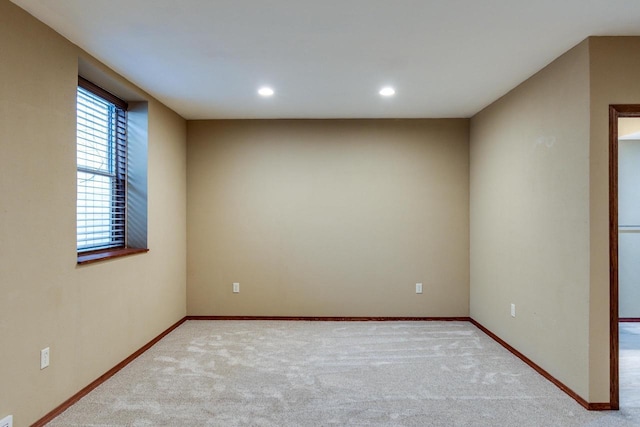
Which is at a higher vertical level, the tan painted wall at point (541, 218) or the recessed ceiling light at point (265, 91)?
the recessed ceiling light at point (265, 91)

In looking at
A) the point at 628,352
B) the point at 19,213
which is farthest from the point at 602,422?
the point at 19,213

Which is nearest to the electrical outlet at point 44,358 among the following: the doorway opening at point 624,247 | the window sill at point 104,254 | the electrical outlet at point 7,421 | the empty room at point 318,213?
the empty room at point 318,213

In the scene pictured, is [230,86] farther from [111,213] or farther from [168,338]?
[168,338]

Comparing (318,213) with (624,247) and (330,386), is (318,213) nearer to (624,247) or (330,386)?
(330,386)

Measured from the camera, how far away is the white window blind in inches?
117

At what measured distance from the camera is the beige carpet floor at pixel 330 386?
2312mm

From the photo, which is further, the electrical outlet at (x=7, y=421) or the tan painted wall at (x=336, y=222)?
the tan painted wall at (x=336, y=222)

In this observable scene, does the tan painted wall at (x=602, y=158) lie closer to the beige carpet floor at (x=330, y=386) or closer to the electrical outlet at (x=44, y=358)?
the beige carpet floor at (x=330, y=386)

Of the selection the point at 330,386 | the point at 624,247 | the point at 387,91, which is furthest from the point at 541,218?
the point at 624,247

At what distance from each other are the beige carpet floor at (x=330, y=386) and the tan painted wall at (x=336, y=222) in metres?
0.67

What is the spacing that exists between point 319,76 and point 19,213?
227cm

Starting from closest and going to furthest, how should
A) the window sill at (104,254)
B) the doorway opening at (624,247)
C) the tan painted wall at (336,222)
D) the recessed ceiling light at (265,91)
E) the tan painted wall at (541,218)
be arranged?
the doorway opening at (624,247) → the tan painted wall at (541,218) → the window sill at (104,254) → the recessed ceiling light at (265,91) → the tan painted wall at (336,222)

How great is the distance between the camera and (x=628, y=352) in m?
3.36

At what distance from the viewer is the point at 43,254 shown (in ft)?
7.41
